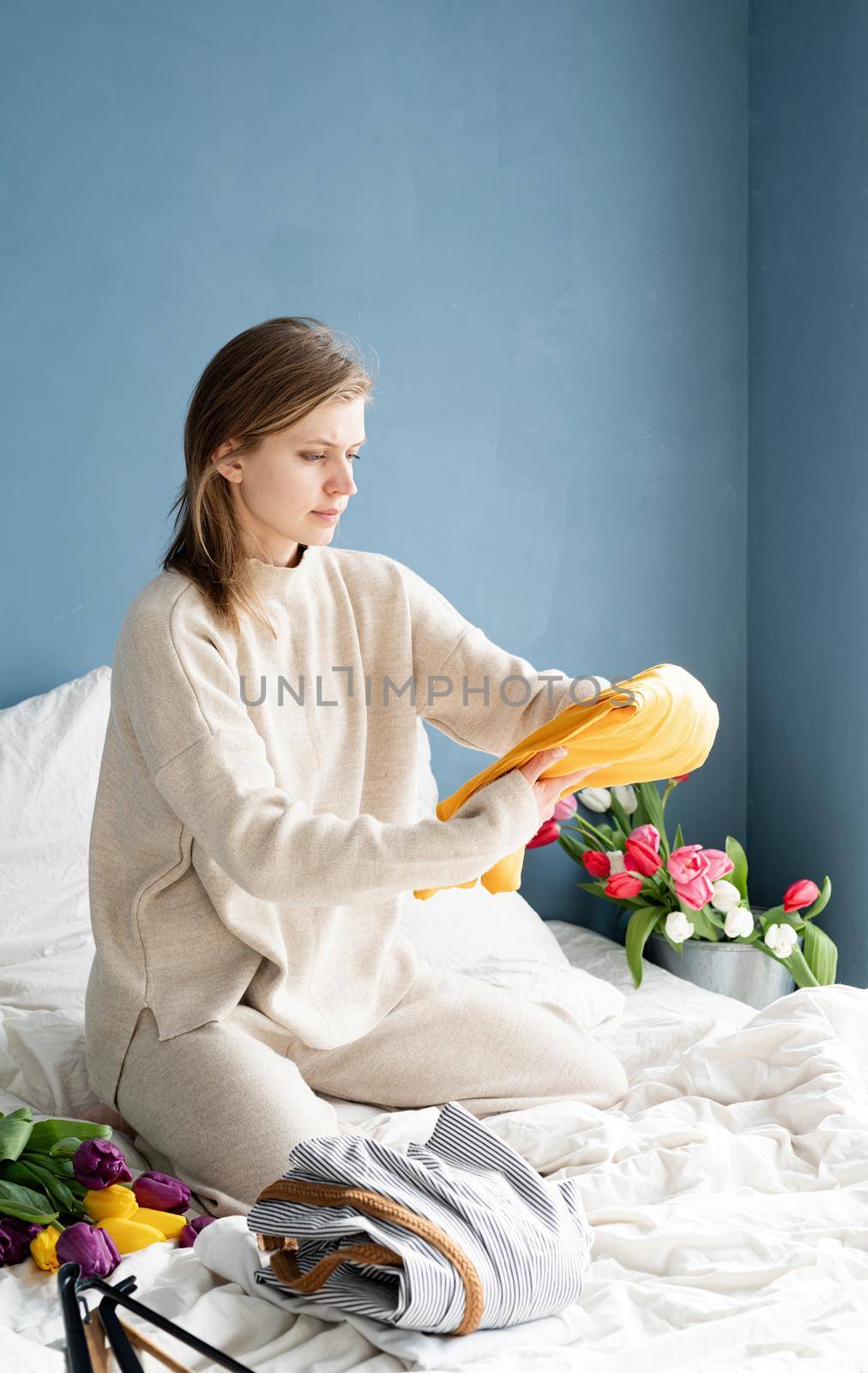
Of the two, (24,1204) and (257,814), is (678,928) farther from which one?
(24,1204)

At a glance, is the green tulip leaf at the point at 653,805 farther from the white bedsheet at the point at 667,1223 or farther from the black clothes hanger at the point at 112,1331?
the black clothes hanger at the point at 112,1331

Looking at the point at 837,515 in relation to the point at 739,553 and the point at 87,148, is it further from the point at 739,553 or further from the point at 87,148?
the point at 87,148

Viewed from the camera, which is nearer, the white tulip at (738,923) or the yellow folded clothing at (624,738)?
the yellow folded clothing at (624,738)

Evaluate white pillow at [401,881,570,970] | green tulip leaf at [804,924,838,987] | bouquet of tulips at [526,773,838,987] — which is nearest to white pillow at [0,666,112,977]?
white pillow at [401,881,570,970]

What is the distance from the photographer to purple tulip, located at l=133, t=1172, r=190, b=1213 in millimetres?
1300

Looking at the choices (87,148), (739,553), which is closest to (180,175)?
(87,148)

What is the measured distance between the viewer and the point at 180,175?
8.07ft

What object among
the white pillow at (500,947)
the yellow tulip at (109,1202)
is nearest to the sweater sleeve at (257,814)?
the yellow tulip at (109,1202)

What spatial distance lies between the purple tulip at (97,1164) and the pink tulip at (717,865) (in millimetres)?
1499

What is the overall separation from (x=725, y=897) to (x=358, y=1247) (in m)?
1.66

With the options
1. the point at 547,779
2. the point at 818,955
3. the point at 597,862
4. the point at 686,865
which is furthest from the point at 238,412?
the point at 818,955

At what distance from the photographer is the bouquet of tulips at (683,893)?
2492 millimetres

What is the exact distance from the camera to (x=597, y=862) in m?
2.70

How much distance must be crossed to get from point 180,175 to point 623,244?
110 centimetres
